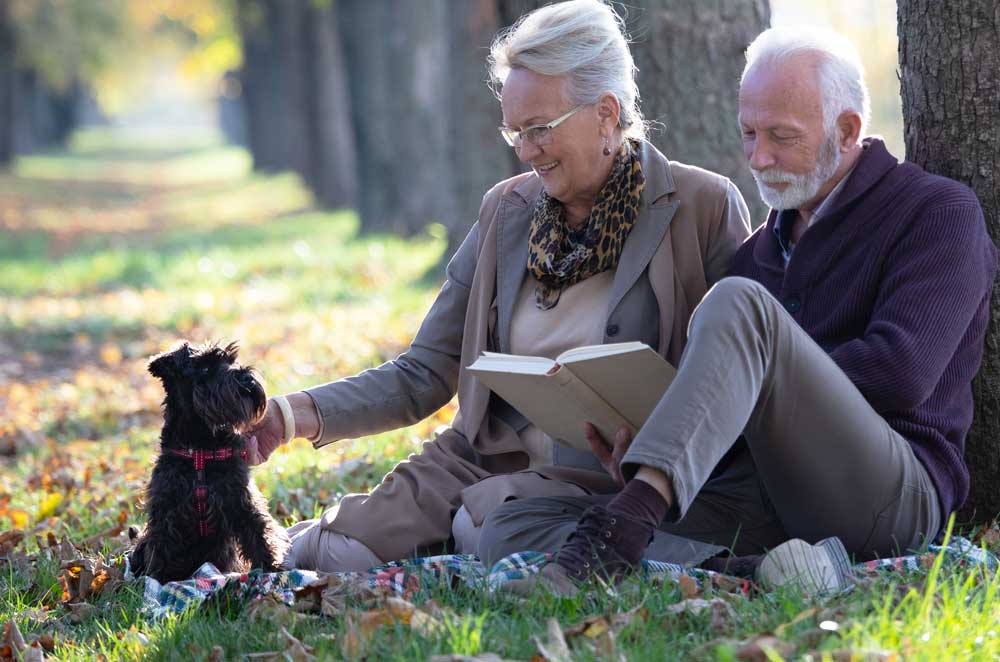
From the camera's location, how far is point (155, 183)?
148 ft

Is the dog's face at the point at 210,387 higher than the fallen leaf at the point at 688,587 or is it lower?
higher

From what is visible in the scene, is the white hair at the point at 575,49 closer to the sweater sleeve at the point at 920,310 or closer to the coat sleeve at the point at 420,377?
the coat sleeve at the point at 420,377

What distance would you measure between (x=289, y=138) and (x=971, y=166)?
114 feet

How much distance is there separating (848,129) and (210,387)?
2.22m

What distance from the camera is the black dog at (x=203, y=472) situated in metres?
4.07

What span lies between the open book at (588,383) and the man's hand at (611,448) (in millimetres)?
26

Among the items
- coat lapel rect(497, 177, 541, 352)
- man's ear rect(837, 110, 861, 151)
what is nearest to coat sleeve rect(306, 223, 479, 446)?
coat lapel rect(497, 177, 541, 352)

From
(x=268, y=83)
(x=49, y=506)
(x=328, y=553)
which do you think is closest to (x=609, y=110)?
(x=328, y=553)

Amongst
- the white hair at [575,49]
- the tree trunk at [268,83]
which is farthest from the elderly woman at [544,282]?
the tree trunk at [268,83]

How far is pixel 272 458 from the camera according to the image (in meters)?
A: 6.82

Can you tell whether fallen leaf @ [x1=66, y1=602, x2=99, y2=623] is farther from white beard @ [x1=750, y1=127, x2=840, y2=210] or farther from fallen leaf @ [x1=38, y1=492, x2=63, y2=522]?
white beard @ [x1=750, y1=127, x2=840, y2=210]

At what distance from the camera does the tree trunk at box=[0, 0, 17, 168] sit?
35.3 metres

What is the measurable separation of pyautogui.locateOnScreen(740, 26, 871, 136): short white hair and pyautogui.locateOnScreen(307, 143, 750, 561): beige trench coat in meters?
0.55

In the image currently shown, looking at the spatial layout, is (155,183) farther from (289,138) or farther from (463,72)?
(463,72)
